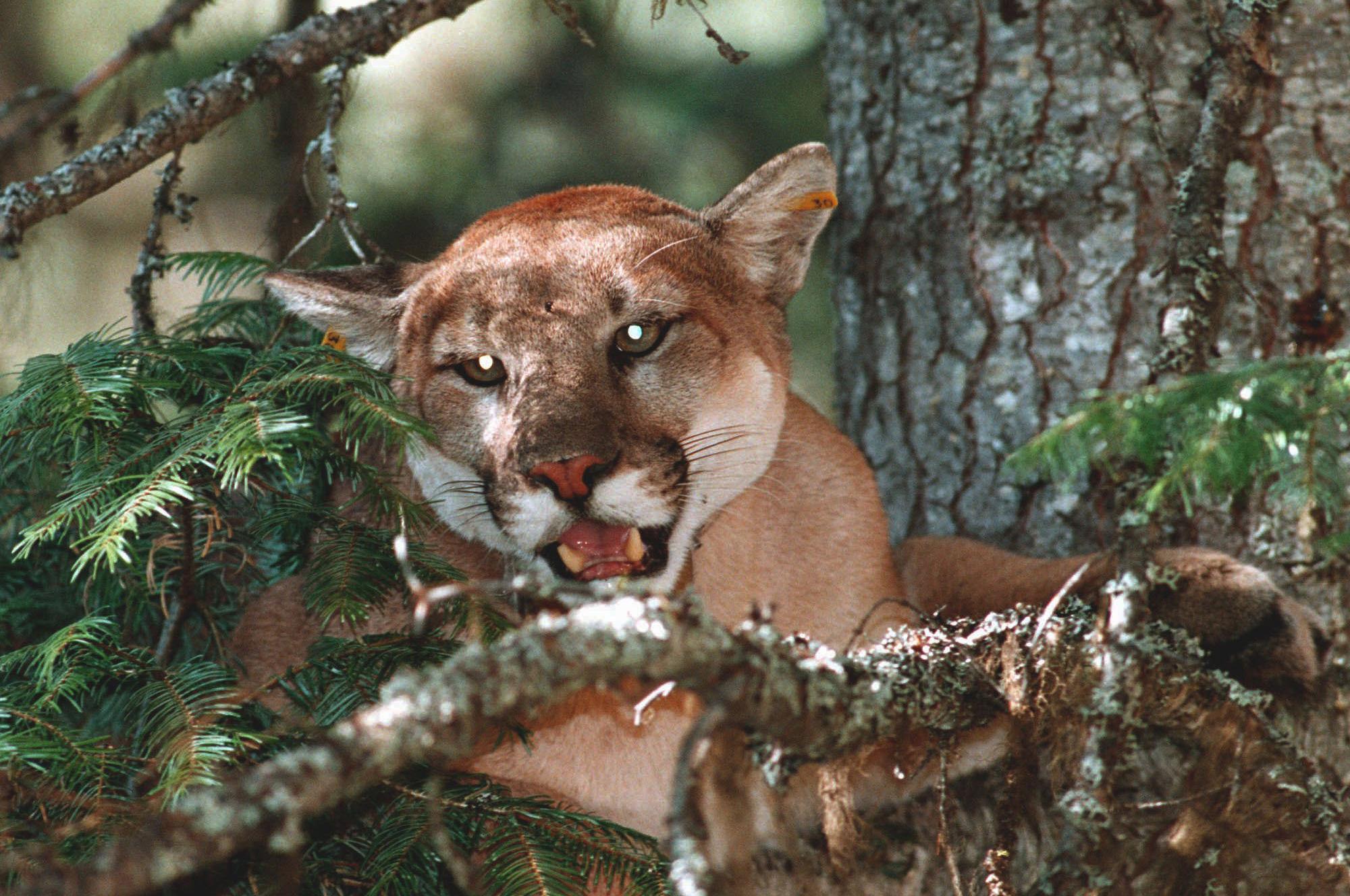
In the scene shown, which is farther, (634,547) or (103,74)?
(634,547)

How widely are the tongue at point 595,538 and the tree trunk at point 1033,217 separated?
1427 millimetres

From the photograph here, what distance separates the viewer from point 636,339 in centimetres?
326

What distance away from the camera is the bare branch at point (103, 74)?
184 centimetres

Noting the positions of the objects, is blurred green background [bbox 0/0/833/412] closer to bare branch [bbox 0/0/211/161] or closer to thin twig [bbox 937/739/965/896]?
bare branch [bbox 0/0/211/161]

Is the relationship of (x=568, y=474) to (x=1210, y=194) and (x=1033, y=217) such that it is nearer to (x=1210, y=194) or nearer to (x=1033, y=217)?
(x=1210, y=194)

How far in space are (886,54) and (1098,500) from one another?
1.60 meters

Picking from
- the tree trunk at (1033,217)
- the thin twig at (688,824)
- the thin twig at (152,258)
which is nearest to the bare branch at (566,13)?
the thin twig at (152,258)

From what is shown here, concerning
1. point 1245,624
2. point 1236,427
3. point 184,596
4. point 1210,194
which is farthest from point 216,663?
point 1245,624

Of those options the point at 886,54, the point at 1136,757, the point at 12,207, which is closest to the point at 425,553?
the point at 12,207

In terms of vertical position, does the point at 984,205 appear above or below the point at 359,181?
below

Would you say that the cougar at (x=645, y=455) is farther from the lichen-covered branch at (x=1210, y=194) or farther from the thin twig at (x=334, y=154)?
the lichen-covered branch at (x=1210, y=194)

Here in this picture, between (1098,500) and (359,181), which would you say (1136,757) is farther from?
(359,181)

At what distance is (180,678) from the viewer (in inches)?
89.5

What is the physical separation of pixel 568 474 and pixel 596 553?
212mm
